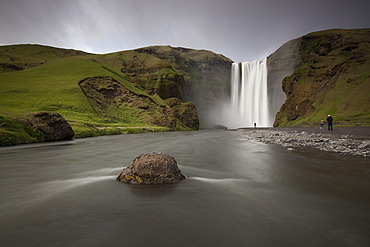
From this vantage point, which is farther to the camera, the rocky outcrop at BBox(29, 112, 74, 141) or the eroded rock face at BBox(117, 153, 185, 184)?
the rocky outcrop at BBox(29, 112, 74, 141)

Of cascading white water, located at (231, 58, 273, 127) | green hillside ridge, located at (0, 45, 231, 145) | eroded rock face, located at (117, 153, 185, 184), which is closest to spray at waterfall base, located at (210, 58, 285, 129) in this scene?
cascading white water, located at (231, 58, 273, 127)

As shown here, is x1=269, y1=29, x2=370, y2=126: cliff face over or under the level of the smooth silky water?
over

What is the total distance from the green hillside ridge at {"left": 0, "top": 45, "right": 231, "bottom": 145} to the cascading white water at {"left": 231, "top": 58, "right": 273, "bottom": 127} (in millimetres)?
22736

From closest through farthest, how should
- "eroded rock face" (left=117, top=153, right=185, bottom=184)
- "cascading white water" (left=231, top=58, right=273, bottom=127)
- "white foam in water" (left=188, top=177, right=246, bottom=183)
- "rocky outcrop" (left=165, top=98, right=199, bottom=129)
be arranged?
"eroded rock face" (left=117, top=153, right=185, bottom=184) < "white foam in water" (left=188, top=177, right=246, bottom=183) < "rocky outcrop" (left=165, top=98, right=199, bottom=129) < "cascading white water" (left=231, top=58, right=273, bottom=127)

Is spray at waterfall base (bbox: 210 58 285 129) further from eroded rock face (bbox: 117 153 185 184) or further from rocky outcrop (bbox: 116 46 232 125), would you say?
eroded rock face (bbox: 117 153 185 184)

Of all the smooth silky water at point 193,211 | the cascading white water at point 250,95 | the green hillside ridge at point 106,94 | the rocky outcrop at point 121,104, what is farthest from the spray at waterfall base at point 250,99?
the smooth silky water at point 193,211

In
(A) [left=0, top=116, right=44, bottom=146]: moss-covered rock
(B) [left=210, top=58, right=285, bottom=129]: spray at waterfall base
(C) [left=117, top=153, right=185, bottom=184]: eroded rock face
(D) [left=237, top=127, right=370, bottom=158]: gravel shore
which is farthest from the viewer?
(B) [left=210, top=58, right=285, bottom=129]: spray at waterfall base

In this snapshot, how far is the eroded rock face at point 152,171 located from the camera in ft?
18.0

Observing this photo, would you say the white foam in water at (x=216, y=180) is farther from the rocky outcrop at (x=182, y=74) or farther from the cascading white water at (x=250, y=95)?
the cascading white water at (x=250, y=95)

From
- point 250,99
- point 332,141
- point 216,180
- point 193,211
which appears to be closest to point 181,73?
point 250,99

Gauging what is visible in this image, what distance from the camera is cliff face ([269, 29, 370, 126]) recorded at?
4884cm

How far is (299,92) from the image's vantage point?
221 feet

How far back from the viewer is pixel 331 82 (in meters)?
61.0

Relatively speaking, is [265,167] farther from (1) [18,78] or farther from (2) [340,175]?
(1) [18,78]
